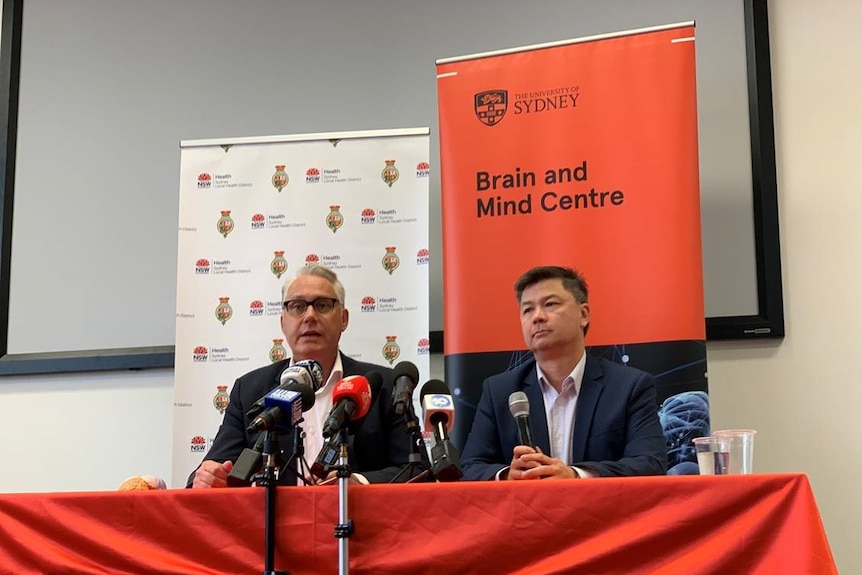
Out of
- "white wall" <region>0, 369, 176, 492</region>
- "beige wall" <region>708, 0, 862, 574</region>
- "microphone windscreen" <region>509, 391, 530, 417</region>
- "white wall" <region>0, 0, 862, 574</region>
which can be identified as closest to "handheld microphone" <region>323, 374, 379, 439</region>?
"microphone windscreen" <region>509, 391, 530, 417</region>

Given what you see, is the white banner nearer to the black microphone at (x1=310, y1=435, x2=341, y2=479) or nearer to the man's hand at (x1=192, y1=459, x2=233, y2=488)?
the man's hand at (x1=192, y1=459, x2=233, y2=488)

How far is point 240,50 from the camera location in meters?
4.05

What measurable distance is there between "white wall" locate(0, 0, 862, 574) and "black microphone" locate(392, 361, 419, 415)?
180cm

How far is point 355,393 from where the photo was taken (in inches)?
67.6


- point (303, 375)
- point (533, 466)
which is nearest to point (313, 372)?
point (303, 375)

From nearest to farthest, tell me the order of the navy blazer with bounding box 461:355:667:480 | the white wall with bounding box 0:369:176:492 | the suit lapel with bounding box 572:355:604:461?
the navy blazer with bounding box 461:355:667:480 < the suit lapel with bounding box 572:355:604:461 < the white wall with bounding box 0:369:176:492

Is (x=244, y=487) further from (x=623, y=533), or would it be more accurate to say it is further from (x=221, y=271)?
(x=221, y=271)

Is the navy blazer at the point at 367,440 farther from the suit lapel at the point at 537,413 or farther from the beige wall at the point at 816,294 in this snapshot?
the beige wall at the point at 816,294

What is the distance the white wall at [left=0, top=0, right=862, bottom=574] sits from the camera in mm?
3299

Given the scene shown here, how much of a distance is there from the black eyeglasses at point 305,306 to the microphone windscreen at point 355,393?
1.10 m

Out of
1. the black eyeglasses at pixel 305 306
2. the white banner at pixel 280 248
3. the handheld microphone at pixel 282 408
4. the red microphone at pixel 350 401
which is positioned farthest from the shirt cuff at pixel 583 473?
the white banner at pixel 280 248

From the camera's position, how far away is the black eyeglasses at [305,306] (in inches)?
111

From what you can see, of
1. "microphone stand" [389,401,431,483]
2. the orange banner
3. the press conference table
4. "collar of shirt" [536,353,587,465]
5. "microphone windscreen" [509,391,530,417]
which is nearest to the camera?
the press conference table

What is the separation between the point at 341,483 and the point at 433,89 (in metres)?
2.62
